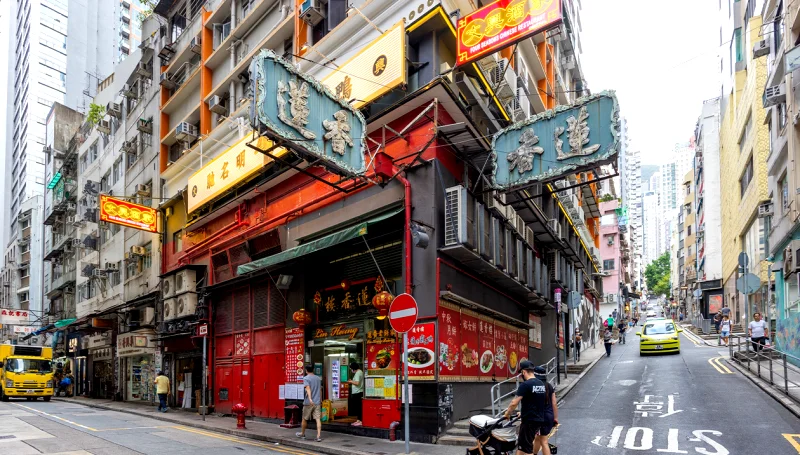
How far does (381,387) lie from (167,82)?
22.6 m

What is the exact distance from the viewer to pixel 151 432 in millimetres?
15375

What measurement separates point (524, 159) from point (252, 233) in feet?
35.1

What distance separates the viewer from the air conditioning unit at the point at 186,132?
88.1 ft

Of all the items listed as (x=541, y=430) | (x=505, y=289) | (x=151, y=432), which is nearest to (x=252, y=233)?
(x=151, y=432)

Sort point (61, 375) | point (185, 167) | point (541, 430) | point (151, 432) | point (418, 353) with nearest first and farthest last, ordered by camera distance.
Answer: point (541, 430) < point (418, 353) < point (151, 432) < point (185, 167) < point (61, 375)

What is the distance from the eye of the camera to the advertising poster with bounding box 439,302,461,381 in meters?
13.3

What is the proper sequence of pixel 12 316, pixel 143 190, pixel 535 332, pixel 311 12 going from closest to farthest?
pixel 311 12 < pixel 535 332 < pixel 143 190 < pixel 12 316

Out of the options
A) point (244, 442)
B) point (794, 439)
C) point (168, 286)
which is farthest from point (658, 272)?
point (244, 442)

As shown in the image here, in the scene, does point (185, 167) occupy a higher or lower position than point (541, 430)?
higher

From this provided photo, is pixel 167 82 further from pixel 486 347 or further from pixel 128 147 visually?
pixel 486 347

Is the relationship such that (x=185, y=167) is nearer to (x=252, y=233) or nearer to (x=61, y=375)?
(x=252, y=233)

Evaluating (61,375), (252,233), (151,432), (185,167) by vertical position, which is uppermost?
(185,167)

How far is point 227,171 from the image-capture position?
21.4m

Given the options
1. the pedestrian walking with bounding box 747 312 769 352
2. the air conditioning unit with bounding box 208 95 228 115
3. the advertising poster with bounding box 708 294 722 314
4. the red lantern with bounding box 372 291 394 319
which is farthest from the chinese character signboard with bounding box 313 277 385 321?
the advertising poster with bounding box 708 294 722 314
